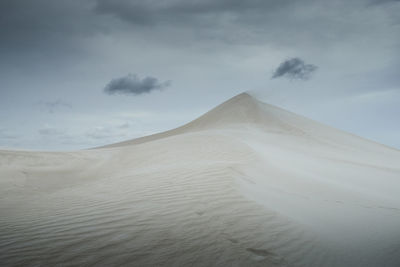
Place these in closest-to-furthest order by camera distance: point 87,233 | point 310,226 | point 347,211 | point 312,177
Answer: point 87,233 < point 310,226 < point 347,211 < point 312,177

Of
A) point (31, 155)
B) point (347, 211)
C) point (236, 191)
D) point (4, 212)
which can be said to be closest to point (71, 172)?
point (31, 155)

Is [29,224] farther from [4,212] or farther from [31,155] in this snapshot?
[31,155]

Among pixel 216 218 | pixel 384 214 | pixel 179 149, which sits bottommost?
pixel 384 214

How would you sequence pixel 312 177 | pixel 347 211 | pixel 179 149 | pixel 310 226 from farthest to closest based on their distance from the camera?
pixel 179 149 → pixel 312 177 → pixel 347 211 → pixel 310 226

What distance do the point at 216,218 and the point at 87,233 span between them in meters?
1.78

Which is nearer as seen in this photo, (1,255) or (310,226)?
(1,255)

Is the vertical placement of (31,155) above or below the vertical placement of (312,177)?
above

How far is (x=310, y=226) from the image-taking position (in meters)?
3.87

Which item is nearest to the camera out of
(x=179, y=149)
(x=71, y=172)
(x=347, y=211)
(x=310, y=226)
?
(x=310, y=226)

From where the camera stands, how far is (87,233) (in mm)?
3418

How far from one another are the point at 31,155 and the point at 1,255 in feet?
36.4

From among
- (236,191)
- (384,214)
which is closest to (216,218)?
(236,191)

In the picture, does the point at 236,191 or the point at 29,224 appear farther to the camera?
the point at 236,191

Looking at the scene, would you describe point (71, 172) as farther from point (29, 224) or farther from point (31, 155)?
point (29, 224)
